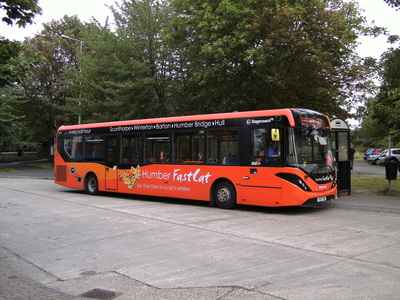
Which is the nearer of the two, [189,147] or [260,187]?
[260,187]

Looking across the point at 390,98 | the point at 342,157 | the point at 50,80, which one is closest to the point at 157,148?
the point at 342,157

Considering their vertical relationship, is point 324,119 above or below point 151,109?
below

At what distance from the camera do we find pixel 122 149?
15367 millimetres

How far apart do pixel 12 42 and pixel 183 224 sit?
5.63m

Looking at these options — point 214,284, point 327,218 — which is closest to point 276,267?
point 214,284

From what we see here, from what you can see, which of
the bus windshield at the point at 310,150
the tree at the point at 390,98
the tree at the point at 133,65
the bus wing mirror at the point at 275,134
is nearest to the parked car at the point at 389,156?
the tree at the point at 390,98

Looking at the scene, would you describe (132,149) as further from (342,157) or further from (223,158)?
(342,157)

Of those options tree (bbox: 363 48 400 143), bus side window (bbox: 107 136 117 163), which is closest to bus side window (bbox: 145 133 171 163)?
bus side window (bbox: 107 136 117 163)

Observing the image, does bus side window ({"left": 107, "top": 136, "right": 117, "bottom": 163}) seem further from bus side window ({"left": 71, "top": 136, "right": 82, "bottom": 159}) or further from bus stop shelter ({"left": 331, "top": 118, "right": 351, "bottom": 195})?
bus stop shelter ({"left": 331, "top": 118, "right": 351, "bottom": 195})

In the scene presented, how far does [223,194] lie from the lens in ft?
39.4

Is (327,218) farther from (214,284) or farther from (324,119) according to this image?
(214,284)

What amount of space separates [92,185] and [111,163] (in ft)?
6.17

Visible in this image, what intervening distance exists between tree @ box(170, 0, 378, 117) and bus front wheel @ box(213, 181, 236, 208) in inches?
220

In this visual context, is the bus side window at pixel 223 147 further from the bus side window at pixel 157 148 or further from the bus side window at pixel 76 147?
the bus side window at pixel 76 147
